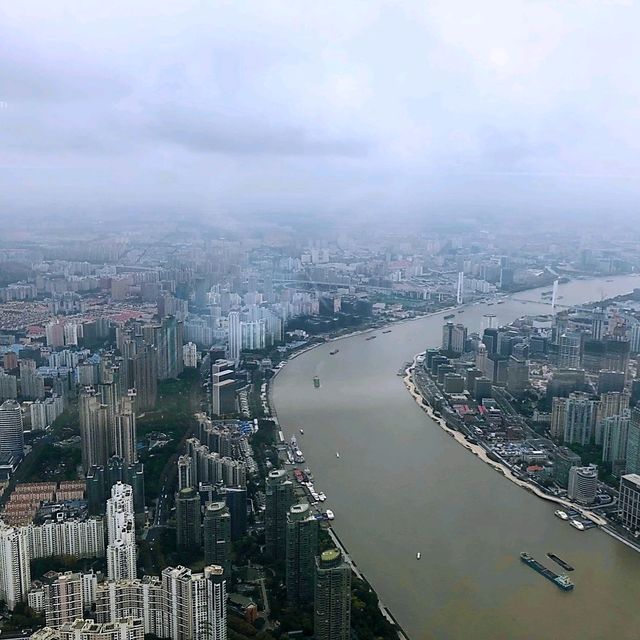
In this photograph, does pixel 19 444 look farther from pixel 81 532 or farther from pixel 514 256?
pixel 514 256

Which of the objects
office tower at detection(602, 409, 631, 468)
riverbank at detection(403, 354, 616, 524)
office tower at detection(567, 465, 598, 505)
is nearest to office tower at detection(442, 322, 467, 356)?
riverbank at detection(403, 354, 616, 524)

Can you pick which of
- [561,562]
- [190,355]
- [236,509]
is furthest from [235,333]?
[561,562]

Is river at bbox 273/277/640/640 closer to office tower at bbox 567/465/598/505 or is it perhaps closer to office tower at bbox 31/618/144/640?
office tower at bbox 567/465/598/505

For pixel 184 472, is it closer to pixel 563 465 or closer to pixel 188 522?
pixel 188 522

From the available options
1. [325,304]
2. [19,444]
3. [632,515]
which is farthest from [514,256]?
[19,444]

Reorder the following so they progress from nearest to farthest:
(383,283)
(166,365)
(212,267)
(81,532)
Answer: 1. (81,532)
2. (166,365)
3. (212,267)
4. (383,283)

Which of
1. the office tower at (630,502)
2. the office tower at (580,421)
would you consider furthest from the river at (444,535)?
the office tower at (580,421)
